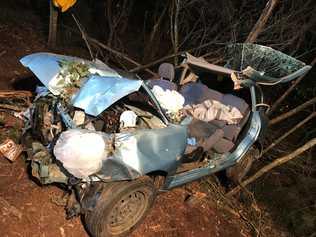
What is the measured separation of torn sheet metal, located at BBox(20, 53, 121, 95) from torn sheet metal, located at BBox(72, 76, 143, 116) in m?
0.37

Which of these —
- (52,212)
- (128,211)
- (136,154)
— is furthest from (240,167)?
(52,212)

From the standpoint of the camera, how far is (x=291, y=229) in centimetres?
670

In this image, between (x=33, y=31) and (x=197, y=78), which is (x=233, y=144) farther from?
(x=33, y=31)

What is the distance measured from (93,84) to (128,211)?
156cm

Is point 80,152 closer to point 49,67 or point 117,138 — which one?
point 117,138

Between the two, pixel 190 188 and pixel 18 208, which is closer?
pixel 18 208

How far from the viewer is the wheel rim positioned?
4156 millimetres

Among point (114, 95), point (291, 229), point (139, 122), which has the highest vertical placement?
point (114, 95)

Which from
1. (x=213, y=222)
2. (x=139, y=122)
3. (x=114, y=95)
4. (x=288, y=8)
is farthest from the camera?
(x=288, y=8)

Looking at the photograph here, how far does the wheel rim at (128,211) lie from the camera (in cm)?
416

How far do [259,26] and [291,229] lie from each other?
411cm

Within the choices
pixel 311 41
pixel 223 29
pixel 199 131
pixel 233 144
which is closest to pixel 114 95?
pixel 199 131

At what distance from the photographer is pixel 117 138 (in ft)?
12.5

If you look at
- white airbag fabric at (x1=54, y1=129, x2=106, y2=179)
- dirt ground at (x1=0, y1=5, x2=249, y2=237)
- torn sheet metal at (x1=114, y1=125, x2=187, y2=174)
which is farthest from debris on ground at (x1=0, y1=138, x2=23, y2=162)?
torn sheet metal at (x1=114, y1=125, x2=187, y2=174)
